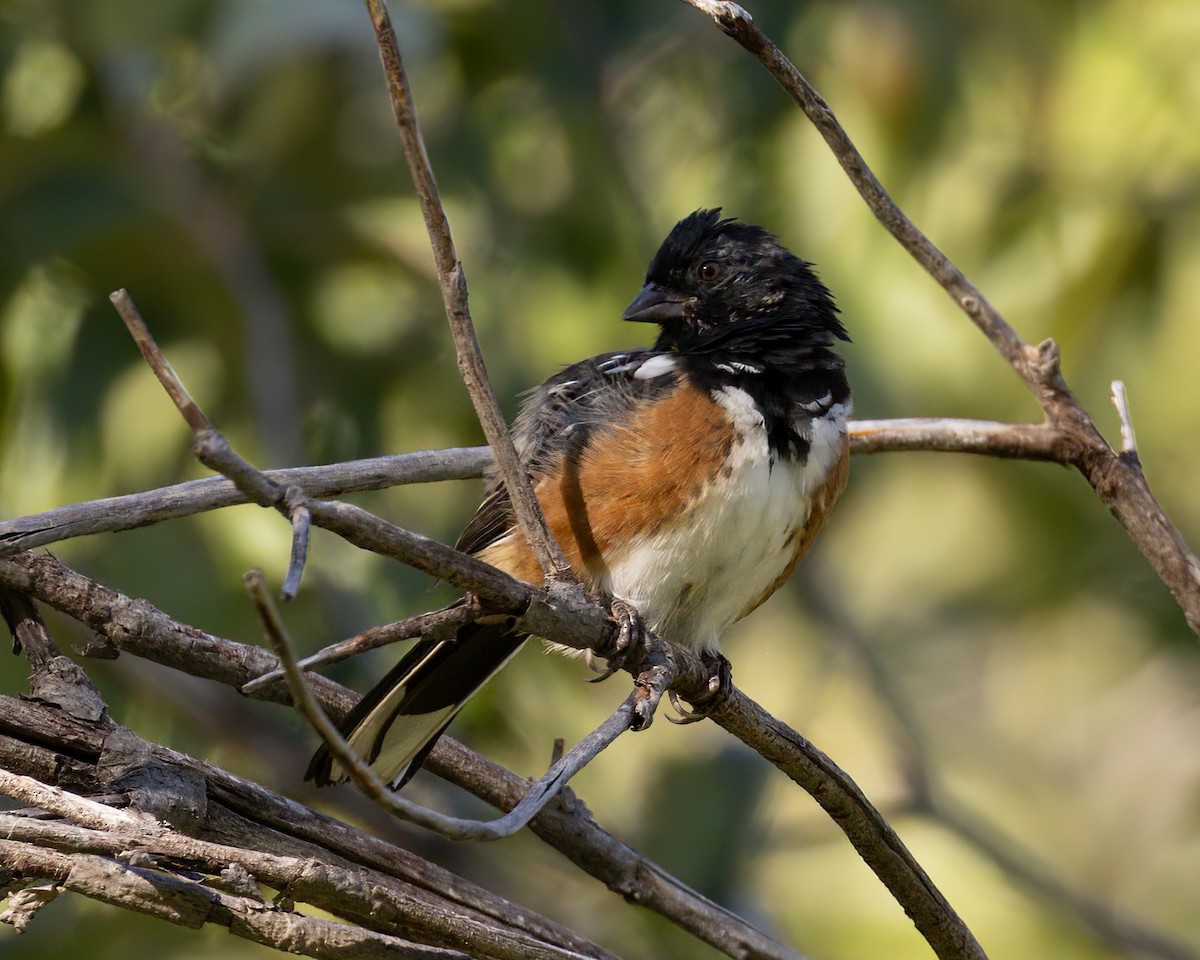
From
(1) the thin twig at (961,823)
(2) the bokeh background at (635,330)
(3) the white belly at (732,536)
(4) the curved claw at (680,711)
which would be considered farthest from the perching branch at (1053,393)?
(1) the thin twig at (961,823)

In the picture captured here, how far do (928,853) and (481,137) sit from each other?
11.2ft

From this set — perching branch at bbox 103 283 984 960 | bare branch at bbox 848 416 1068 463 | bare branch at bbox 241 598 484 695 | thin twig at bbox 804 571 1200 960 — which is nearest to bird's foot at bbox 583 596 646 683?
perching branch at bbox 103 283 984 960

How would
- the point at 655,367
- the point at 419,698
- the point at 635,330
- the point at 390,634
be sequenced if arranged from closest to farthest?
the point at 390,634
the point at 419,698
the point at 655,367
the point at 635,330

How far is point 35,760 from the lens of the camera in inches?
82.7

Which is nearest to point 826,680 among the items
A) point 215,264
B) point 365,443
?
point 365,443

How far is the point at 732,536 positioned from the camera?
3039mm

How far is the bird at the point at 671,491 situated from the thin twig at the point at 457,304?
1.94 feet

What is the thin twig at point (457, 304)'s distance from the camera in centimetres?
185

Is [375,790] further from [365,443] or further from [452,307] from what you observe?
[365,443]

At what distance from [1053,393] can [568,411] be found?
3.55 feet

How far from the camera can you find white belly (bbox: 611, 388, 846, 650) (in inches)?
118

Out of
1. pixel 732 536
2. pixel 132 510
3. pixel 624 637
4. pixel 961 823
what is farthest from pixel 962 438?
pixel 961 823

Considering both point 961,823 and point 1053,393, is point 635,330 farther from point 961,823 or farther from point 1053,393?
point 1053,393

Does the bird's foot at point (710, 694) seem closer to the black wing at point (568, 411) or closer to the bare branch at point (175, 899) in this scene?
the black wing at point (568, 411)
